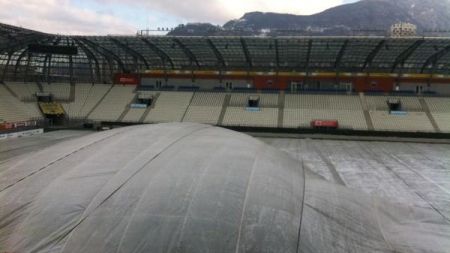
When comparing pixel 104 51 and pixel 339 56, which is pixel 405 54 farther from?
pixel 104 51

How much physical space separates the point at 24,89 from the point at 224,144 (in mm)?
53121

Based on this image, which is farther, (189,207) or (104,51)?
(104,51)

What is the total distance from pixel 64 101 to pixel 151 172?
5115cm

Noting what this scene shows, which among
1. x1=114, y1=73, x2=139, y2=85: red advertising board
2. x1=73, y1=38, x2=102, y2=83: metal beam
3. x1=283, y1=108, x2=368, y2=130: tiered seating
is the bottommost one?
x1=283, y1=108, x2=368, y2=130: tiered seating

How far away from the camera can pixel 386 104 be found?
171 ft

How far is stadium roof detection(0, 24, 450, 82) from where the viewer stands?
152 ft

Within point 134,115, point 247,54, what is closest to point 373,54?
point 247,54

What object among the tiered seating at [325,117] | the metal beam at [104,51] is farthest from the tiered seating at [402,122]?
the metal beam at [104,51]

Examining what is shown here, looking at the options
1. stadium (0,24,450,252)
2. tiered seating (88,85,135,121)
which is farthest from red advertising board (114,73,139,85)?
tiered seating (88,85,135,121)

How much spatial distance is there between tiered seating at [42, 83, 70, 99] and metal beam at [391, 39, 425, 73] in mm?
47786

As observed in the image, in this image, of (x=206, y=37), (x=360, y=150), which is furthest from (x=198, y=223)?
(x=206, y=37)

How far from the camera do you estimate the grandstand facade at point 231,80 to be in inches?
1891

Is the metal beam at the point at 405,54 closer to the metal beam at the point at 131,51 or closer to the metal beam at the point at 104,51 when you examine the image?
the metal beam at the point at 131,51

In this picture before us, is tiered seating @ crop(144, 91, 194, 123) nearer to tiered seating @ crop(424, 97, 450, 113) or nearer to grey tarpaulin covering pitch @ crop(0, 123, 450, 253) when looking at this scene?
tiered seating @ crop(424, 97, 450, 113)
